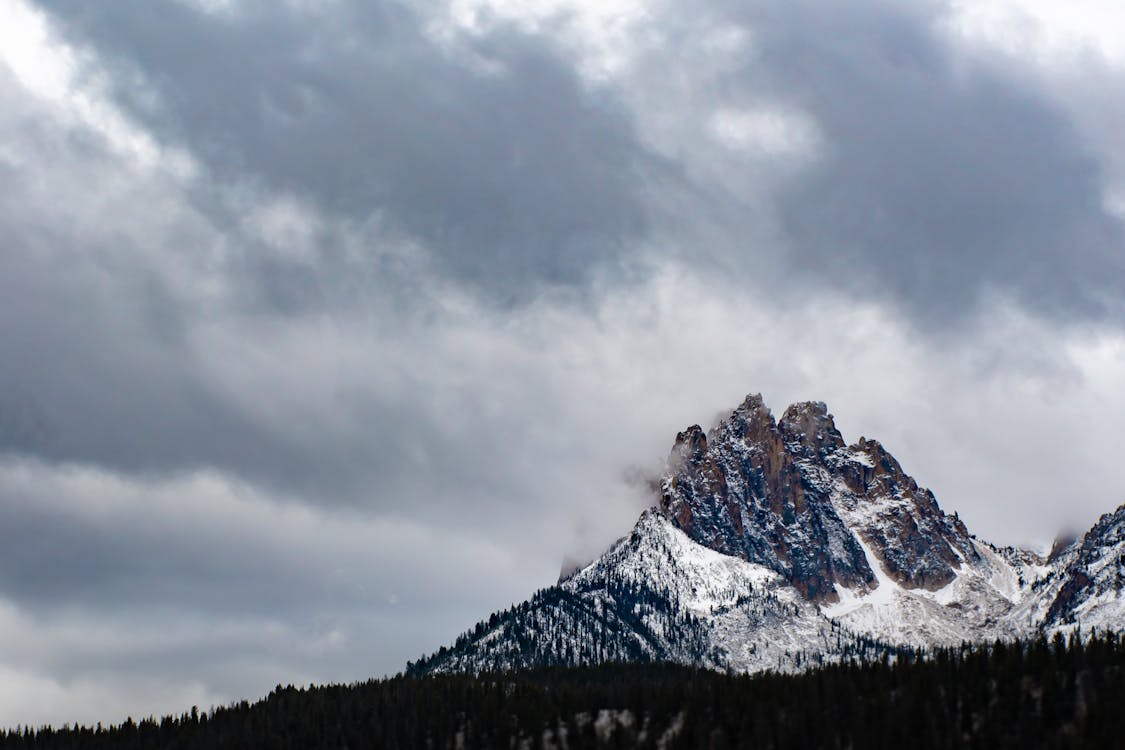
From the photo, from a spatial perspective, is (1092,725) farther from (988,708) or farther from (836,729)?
(836,729)

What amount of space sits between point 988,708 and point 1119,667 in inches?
823

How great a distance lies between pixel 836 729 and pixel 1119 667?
42516 mm

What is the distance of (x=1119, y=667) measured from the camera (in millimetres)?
197250

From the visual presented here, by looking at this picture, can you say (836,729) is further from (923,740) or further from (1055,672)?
(1055,672)

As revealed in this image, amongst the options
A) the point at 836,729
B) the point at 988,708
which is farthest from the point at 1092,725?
the point at 836,729

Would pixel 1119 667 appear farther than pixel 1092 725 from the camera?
Yes

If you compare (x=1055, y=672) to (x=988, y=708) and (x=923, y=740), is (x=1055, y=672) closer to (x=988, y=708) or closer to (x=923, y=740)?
(x=988, y=708)

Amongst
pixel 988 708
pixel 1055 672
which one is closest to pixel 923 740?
pixel 988 708

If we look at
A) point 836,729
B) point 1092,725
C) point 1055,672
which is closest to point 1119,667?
point 1055,672

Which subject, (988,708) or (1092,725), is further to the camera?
(988,708)

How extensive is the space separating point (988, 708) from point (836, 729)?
871 inches

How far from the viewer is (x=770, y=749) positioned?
648 feet

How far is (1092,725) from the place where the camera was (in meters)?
178

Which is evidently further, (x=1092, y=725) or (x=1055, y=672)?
(x=1055, y=672)
